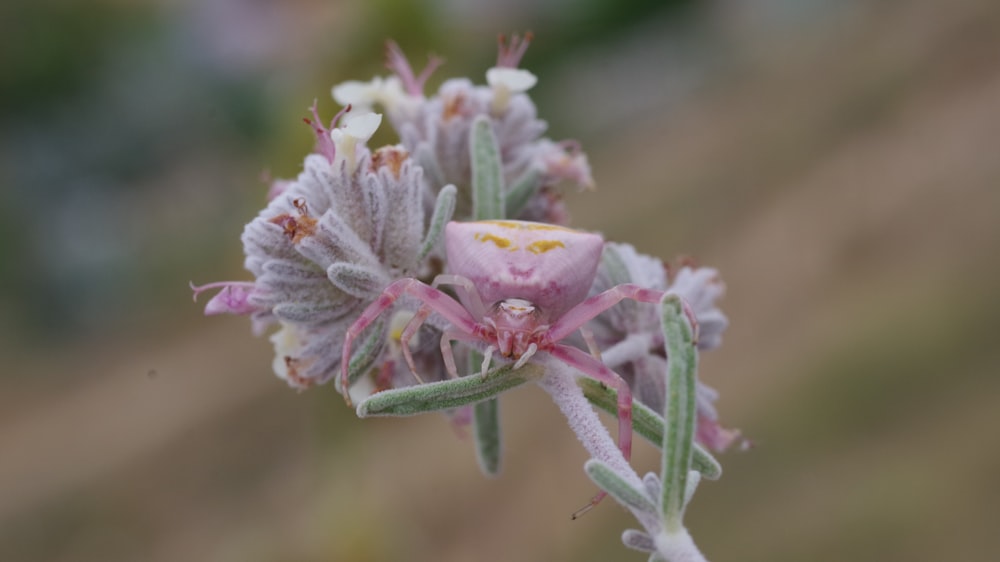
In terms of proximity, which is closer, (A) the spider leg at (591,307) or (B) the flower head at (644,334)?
(A) the spider leg at (591,307)

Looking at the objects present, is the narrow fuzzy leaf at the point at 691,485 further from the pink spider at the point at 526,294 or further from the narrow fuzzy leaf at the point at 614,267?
the narrow fuzzy leaf at the point at 614,267

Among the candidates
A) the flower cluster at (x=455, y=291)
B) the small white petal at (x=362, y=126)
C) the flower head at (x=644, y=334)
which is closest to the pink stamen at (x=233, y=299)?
the flower cluster at (x=455, y=291)

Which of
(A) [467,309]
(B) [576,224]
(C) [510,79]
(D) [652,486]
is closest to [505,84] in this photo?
(C) [510,79]

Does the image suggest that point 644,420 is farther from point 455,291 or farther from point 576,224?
point 576,224

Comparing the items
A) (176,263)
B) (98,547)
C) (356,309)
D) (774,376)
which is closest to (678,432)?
(356,309)

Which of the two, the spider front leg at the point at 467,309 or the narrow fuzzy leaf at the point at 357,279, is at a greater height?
the narrow fuzzy leaf at the point at 357,279
